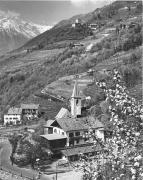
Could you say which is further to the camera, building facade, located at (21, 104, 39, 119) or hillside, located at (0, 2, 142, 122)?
→ hillside, located at (0, 2, 142, 122)

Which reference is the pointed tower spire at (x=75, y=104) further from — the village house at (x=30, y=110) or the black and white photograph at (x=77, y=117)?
the village house at (x=30, y=110)

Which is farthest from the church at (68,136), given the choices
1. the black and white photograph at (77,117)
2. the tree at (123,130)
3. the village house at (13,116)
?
the tree at (123,130)

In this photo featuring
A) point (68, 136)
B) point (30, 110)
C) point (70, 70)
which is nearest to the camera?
point (68, 136)

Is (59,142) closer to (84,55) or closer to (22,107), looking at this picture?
(22,107)

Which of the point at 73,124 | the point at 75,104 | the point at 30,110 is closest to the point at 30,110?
the point at 30,110

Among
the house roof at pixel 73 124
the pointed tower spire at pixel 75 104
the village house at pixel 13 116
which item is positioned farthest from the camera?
the village house at pixel 13 116

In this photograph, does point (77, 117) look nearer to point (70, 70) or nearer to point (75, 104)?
point (75, 104)

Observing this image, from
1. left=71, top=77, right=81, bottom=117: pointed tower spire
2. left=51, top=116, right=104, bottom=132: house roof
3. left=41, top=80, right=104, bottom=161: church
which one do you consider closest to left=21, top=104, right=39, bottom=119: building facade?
left=71, top=77, right=81, bottom=117: pointed tower spire

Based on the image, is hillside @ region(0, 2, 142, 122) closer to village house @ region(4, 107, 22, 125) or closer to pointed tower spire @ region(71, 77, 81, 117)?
village house @ region(4, 107, 22, 125)
